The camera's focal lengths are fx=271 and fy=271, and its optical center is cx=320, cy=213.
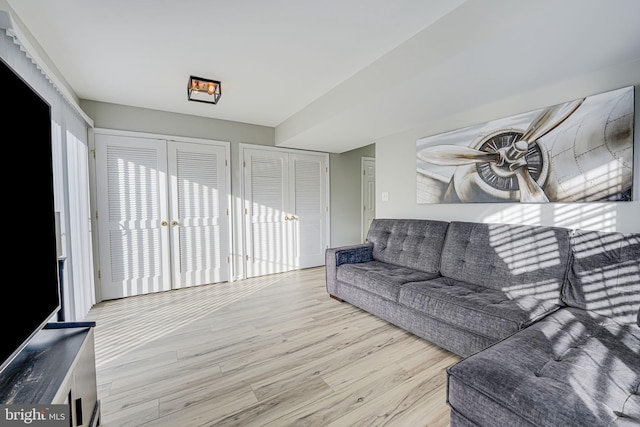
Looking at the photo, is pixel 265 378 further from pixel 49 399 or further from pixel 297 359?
pixel 49 399

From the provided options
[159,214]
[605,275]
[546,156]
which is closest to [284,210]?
[159,214]

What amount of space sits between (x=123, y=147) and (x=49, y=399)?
3.21m

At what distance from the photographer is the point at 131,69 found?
2.44 m

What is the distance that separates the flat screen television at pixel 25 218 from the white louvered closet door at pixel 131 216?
7.27 ft

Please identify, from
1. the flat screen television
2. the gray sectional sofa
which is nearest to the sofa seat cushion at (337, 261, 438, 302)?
the gray sectional sofa

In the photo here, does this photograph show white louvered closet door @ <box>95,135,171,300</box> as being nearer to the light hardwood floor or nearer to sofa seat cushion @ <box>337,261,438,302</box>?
the light hardwood floor

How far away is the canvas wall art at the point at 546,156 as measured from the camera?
183 centimetres

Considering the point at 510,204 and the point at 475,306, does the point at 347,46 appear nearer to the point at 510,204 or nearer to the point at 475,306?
the point at 510,204

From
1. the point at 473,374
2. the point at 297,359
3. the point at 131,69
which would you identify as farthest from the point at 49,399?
the point at 131,69

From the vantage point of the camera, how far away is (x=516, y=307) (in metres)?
1.76

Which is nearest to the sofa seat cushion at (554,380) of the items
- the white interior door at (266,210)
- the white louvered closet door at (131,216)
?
the white interior door at (266,210)

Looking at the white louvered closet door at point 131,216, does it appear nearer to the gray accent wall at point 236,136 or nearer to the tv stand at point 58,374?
the gray accent wall at point 236,136

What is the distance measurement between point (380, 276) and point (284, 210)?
2.28 metres

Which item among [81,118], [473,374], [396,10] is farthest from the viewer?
[81,118]
